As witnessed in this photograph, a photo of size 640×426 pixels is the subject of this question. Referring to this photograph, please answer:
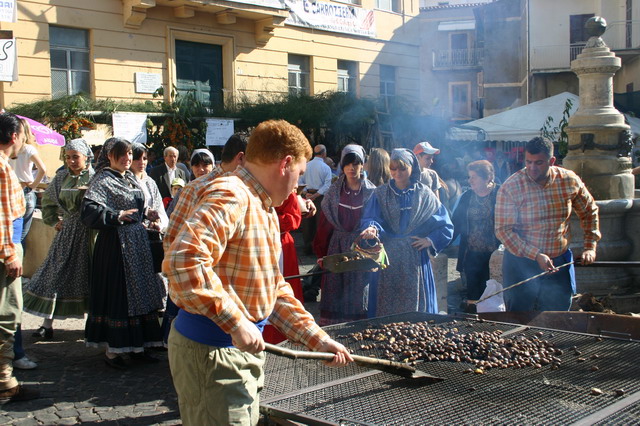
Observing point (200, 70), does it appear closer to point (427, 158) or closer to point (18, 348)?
point (427, 158)

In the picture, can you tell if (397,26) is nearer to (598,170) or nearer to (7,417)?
(598,170)

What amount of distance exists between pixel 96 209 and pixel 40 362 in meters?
1.43

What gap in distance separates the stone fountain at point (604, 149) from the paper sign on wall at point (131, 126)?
8.55 metres

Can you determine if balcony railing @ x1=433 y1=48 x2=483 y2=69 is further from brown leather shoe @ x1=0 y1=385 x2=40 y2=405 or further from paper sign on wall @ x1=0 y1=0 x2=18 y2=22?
brown leather shoe @ x1=0 y1=385 x2=40 y2=405

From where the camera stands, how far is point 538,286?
209 inches

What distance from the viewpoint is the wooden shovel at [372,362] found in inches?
103

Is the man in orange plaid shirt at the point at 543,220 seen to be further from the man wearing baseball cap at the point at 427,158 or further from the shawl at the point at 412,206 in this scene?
the man wearing baseball cap at the point at 427,158

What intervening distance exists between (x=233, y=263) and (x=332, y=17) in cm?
1911

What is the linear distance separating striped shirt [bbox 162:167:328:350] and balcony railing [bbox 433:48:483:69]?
148 feet

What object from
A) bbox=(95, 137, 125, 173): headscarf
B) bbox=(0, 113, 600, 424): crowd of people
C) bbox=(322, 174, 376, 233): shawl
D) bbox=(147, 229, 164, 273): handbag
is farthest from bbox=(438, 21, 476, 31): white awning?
bbox=(95, 137, 125, 173): headscarf

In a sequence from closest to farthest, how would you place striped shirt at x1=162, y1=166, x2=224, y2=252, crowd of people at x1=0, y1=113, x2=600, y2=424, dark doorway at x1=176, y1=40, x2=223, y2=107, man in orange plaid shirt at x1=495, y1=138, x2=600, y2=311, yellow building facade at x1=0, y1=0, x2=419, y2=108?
striped shirt at x1=162, y1=166, x2=224, y2=252 < crowd of people at x1=0, y1=113, x2=600, y2=424 < man in orange plaid shirt at x1=495, y1=138, x2=600, y2=311 < yellow building facade at x1=0, y1=0, x2=419, y2=108 < dark doorway at x1=176, y1=40, x2=223, y2=107

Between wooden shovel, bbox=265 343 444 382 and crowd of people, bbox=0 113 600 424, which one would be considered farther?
crowd of people, bbox=0 113 600 424

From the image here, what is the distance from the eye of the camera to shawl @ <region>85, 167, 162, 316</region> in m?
5.45

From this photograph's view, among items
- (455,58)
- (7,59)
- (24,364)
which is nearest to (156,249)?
(24,364)
